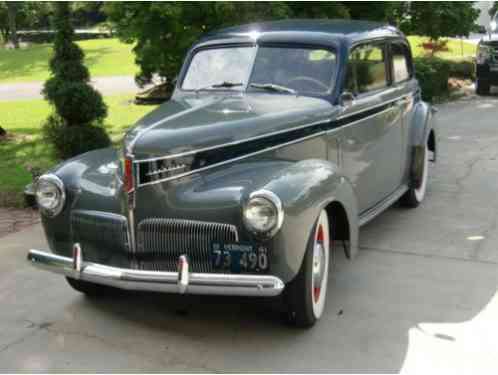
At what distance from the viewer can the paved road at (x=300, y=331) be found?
12.0 ft

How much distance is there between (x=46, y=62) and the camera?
90.3 feet

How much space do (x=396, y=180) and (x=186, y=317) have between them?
2.65 meters

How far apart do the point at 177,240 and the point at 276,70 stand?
185cm

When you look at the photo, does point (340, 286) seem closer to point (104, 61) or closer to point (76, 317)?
point (76, 317)

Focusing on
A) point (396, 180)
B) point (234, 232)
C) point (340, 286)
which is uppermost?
point (234, 232)

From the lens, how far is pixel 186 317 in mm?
4230

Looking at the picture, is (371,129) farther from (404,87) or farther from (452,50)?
(452,50)

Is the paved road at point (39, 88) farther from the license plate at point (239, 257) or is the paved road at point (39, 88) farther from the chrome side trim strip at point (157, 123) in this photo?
the license plate at point (239, 257)

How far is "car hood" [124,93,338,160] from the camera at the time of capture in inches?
155

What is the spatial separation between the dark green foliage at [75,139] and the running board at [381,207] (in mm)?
4071

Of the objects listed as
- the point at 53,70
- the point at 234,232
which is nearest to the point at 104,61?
the point at 53,70

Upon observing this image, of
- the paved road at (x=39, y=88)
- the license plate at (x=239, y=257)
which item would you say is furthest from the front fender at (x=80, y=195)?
the paved road at (x=39, y=88)

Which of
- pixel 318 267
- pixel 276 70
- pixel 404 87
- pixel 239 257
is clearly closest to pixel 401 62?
pixel 404 87

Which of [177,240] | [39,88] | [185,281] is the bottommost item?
[39,88]
